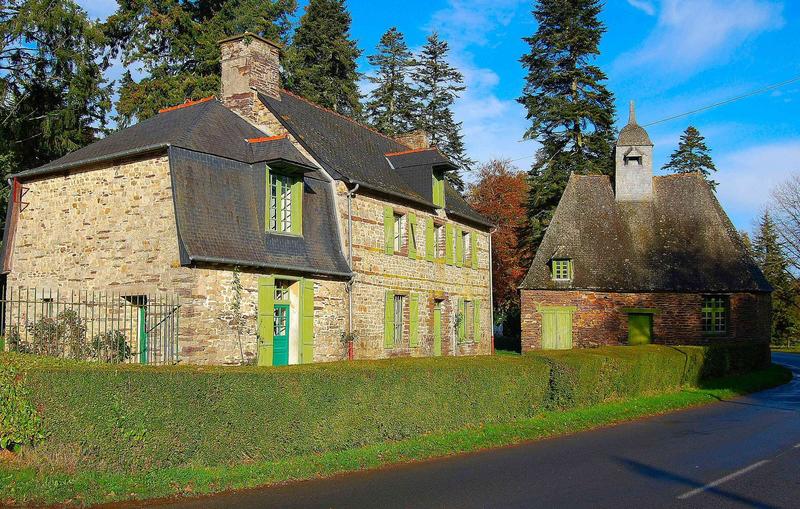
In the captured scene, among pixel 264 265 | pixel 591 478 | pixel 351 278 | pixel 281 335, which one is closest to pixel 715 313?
pixel 351 278

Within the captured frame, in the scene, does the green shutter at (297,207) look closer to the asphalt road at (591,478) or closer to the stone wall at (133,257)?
the stone wall at (133,257)

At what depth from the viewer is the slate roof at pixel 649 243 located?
30.7 m

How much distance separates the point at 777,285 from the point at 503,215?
23676mm

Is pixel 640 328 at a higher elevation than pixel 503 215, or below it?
below

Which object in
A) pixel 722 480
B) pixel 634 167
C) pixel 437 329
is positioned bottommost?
pixel 722 480

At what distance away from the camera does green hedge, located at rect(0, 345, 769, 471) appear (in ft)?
27.4

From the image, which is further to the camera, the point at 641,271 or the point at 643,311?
the point at 641,271

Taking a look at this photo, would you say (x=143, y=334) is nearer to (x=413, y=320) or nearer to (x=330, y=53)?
(x=413, y=320)

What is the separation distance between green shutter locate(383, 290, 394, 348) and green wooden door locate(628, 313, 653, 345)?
522 inches

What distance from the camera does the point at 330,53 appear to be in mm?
43562

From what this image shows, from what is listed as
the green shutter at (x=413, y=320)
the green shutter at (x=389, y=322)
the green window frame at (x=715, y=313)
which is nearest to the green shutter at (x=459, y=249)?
the green shutter at (x=413, y=320)

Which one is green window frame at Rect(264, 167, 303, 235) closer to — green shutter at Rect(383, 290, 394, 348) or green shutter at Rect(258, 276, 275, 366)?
green shutter at Rect(258, 276, 275, 366)

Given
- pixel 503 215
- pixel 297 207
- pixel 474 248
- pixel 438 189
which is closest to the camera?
pixel 297 207

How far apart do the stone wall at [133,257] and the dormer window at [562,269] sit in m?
14.8
